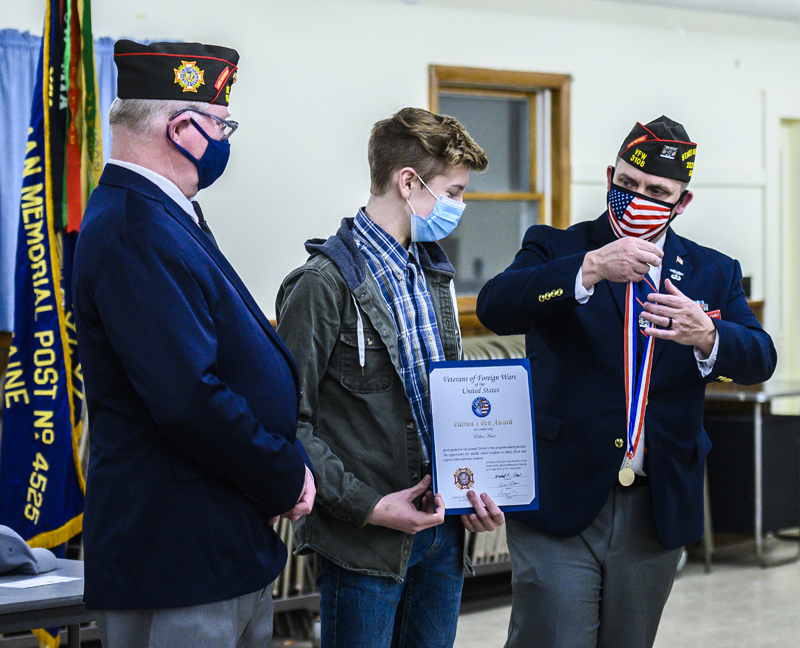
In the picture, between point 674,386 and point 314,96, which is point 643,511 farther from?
point 314,96

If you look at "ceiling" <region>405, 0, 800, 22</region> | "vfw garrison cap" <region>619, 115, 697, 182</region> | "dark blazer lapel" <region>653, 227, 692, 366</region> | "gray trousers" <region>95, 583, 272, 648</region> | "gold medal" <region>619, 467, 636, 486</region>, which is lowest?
"gray trousers" <region>95, 583, 272, 648</region>

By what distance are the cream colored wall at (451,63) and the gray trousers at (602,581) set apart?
270cm

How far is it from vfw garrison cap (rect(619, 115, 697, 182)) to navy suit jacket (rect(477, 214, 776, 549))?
16 cm

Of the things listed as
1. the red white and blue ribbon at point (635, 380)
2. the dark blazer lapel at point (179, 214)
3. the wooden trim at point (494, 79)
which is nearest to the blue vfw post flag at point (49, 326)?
the dark blazer lapel at point (179, 214)

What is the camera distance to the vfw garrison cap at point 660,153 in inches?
77.9

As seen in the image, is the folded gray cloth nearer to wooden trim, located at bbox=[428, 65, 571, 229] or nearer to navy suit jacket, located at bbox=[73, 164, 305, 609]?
navy suit jacket, located at bbox=[73, 164, 305, 609]

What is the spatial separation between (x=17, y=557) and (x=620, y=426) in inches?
57.0

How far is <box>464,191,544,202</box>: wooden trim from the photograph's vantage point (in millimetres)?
5062

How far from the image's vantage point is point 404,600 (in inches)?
76.6

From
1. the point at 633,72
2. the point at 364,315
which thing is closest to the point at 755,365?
the point at 364,315

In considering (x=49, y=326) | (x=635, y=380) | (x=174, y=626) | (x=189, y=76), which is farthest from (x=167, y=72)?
(x=49, y=326)

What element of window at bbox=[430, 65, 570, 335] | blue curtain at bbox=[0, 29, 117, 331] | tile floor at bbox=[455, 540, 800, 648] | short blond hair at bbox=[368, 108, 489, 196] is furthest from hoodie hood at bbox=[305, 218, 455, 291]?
window at bbox=[430, 65, 570, 335]

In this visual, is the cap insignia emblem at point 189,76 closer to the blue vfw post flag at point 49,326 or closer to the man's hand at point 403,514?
the man's hand at point 403,514

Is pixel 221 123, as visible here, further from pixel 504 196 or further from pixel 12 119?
pixel 504 196
